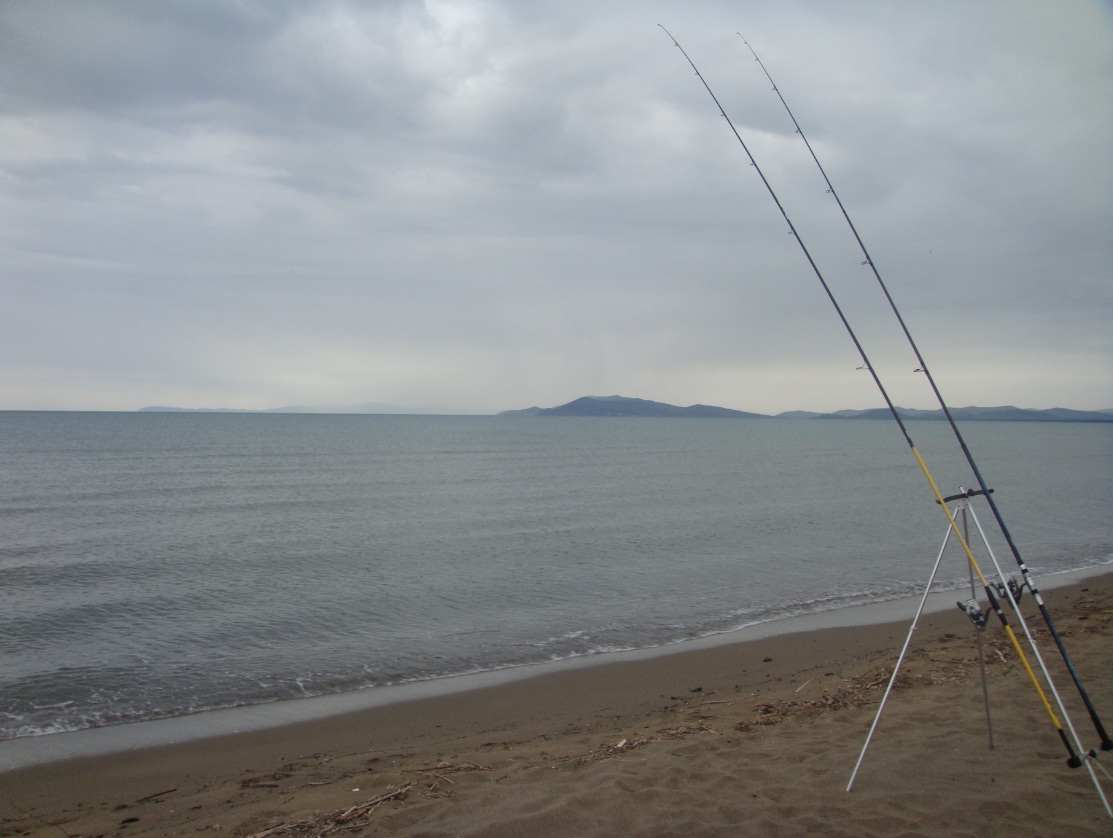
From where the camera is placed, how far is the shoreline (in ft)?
27.9

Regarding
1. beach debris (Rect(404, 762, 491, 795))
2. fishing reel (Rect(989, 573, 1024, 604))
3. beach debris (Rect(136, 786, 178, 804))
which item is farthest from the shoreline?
fishing reel (Rect(989, 573, 1024, 604))

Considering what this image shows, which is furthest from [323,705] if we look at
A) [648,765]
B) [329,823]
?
[648,765]

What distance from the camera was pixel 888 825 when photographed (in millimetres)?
4969

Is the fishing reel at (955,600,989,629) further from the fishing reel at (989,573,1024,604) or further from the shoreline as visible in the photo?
the shoreline

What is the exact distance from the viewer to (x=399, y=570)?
18766mm

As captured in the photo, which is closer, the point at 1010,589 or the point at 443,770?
the point at 1010,589

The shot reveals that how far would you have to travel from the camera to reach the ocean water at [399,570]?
1144 centimetres

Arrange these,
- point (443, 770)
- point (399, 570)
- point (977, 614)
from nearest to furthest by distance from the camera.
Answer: point (977, 614)
point (443, 770)
point (399, 570)

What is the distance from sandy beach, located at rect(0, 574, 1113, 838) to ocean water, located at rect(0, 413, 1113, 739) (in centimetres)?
194

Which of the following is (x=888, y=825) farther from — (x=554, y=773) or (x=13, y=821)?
(x=13, y=821)

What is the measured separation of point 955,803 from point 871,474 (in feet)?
168

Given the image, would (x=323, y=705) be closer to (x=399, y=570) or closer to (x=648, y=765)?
(x=648, y=765)

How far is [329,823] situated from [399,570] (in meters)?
13.5

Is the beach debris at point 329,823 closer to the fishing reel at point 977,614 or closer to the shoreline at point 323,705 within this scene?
the shoreline at point 323,705
